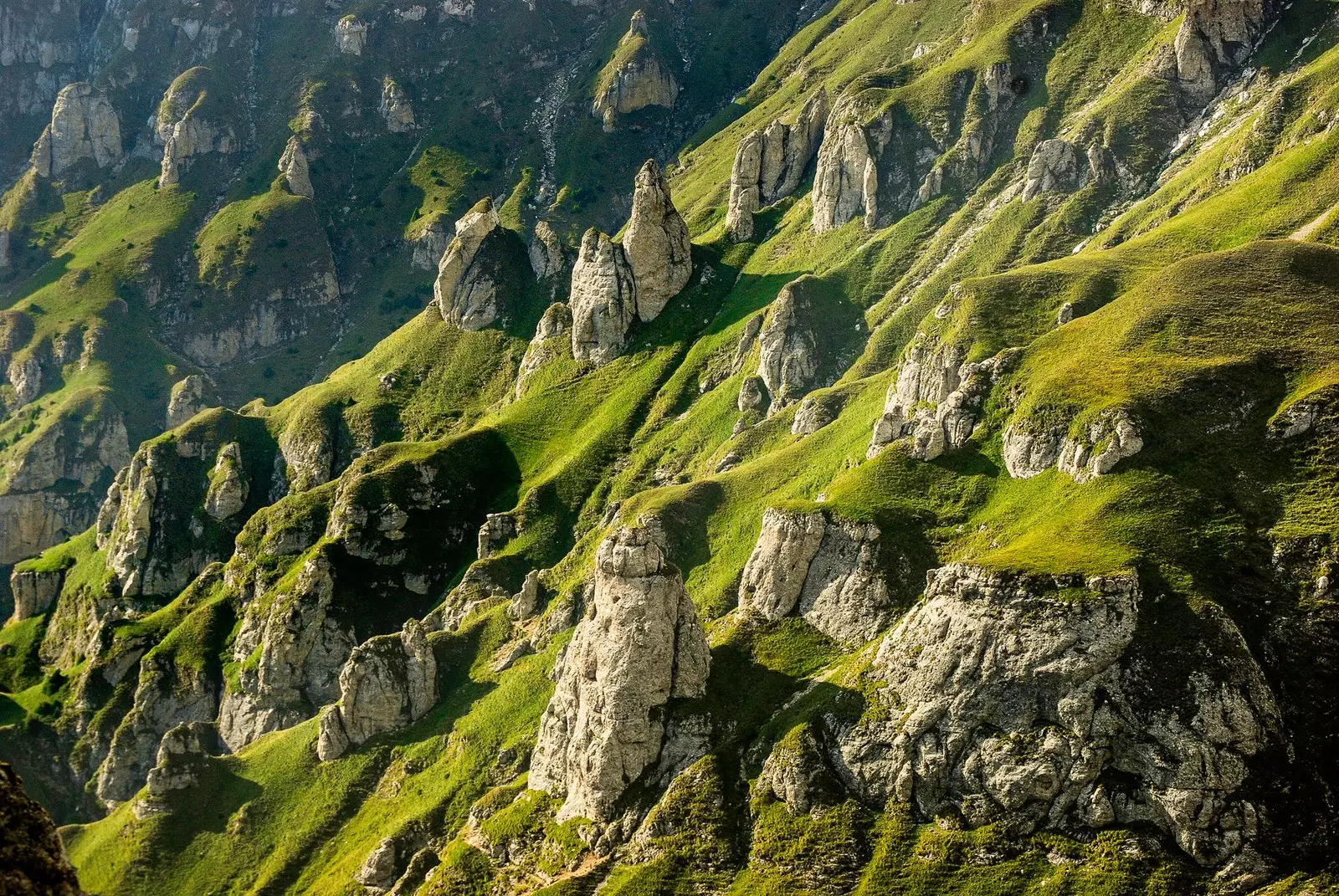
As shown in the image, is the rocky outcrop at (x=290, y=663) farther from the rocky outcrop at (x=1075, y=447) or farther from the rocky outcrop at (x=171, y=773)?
the rocky outcrop at (x=1075, y=447)

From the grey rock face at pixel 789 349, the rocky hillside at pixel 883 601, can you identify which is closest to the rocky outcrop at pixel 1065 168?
the rocky hillside at pixel 883 601

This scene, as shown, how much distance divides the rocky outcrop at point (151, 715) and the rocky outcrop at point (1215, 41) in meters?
183

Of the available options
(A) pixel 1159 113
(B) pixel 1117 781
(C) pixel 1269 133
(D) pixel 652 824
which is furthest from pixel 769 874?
(A) pixel 1159 113

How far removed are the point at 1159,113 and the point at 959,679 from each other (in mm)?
129867

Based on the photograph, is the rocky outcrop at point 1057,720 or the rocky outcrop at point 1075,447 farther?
the rocky outcrop at point 1075,447

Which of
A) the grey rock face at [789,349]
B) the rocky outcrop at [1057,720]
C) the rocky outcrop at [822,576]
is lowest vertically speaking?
the rocky outcrop at [1057,720]

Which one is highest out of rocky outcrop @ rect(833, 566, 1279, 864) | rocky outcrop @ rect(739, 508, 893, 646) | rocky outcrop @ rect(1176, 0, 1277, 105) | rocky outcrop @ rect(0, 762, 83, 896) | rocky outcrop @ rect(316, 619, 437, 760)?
rocky outcrop @ rect(1176, 0, 1277, 105)

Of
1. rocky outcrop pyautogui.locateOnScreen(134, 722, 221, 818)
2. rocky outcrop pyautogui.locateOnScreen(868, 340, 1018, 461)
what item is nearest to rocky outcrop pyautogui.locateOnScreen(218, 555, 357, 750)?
rocky outcrop pyautogui.locateOnScreen(134, 722, 221, 818)

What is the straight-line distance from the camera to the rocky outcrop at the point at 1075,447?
90.2 metres

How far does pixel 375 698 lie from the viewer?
134 m

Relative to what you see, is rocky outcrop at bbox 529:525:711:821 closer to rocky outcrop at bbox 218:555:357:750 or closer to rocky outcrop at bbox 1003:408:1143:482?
rocky outcrop at bbox 1003:408:1143:482

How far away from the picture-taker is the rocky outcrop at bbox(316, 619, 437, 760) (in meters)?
134

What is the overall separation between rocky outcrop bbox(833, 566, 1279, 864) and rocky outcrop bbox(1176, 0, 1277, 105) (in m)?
129

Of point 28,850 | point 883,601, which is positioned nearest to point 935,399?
point 883,601
